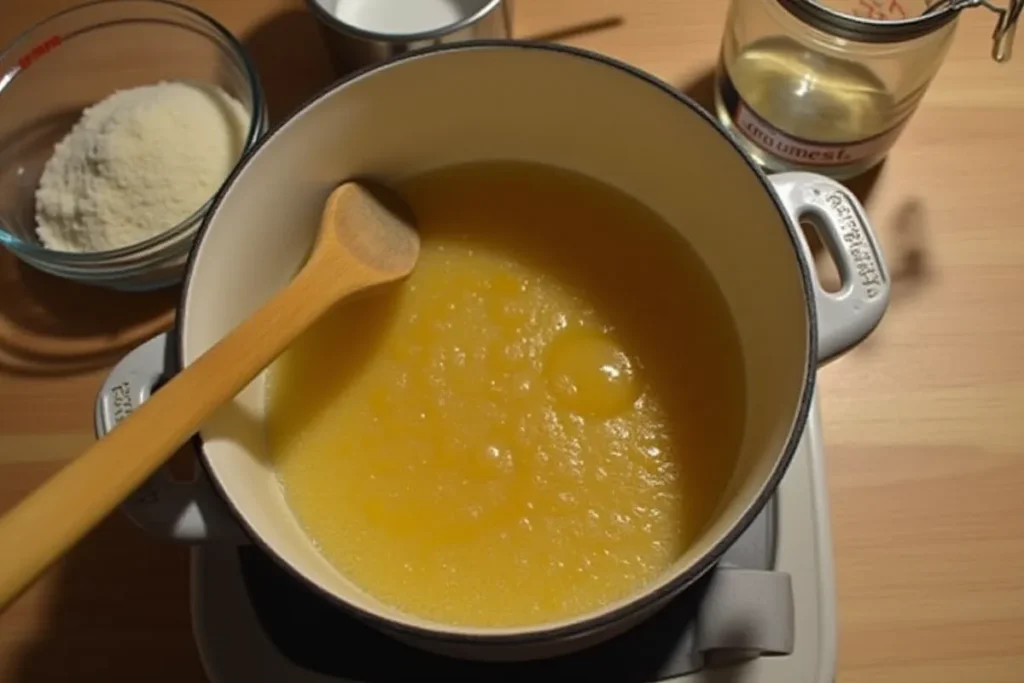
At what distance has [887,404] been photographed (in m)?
0.70

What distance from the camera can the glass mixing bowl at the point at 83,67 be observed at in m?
0.79

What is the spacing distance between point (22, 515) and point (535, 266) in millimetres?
372

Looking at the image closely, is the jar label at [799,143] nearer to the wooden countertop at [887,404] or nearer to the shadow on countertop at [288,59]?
the wooden countertop at [887,404]

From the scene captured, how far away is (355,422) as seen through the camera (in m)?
0.65

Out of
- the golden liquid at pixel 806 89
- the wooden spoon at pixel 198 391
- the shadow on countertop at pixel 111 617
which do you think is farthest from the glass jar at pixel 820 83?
the shadow on countertop at pixel 111 617

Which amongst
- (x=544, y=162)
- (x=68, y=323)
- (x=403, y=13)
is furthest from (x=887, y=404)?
(x=68, y=323)

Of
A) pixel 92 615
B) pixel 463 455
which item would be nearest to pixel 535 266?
pixel 463 455

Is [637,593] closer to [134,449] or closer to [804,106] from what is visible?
[134,449]

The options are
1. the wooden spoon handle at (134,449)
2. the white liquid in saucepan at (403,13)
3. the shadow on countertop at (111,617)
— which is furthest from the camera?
the white liquid in saucepan at (403,13)

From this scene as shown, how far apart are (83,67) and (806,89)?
0.57 meters

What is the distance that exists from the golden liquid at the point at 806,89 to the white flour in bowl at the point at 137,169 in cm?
37

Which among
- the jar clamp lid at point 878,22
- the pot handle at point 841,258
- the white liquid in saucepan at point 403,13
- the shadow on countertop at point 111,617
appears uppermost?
the jar clamp lid at point 878,22

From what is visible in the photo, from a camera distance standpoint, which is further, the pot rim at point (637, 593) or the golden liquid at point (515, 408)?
the golden liquid at point (515, 408)

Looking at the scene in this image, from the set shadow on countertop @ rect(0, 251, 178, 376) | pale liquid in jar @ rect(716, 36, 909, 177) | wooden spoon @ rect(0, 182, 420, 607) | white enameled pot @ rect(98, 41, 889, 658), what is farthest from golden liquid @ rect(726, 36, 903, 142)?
shadow on countertop @ rect(0, 251, 178, 376)
